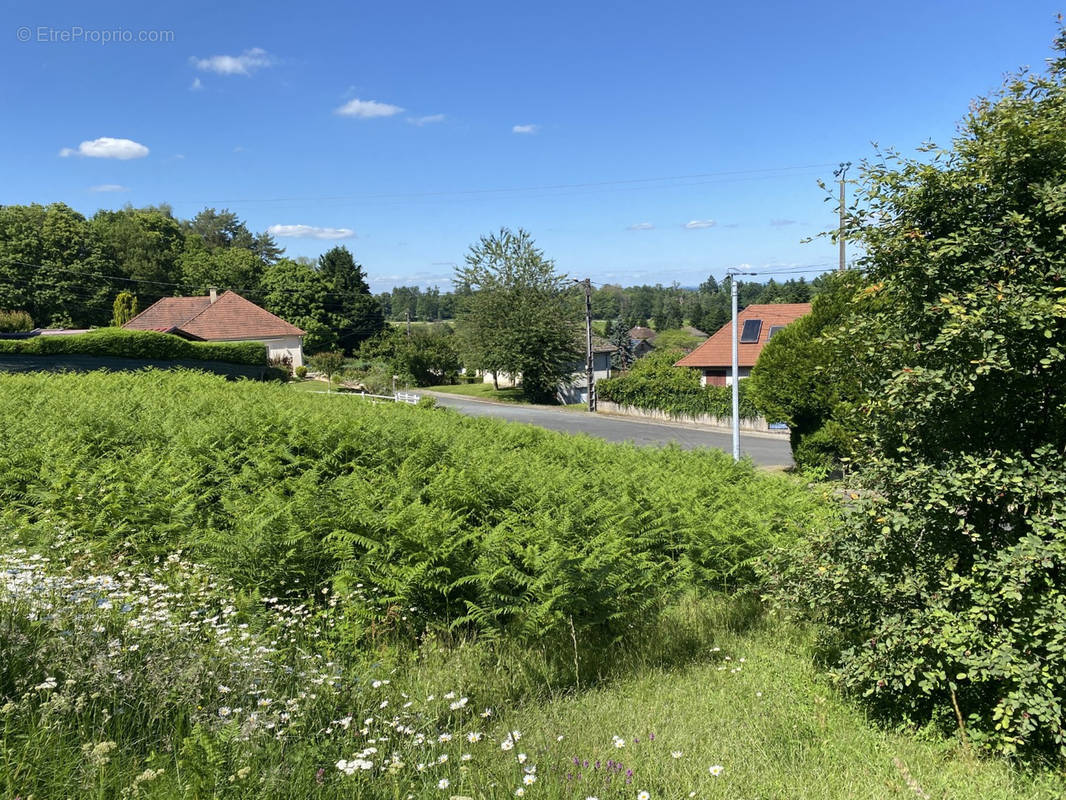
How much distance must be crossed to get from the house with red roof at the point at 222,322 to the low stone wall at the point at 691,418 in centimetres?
2572

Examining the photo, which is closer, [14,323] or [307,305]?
[14,323]

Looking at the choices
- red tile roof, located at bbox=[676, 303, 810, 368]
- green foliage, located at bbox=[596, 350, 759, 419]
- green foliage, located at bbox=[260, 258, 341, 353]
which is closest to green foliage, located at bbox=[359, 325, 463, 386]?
green foliage, located at bbox=[260, 258, 341, 353]

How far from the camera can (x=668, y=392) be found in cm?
3903

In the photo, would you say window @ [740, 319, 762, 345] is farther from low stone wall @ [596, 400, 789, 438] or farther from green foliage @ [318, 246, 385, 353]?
green foliage @ [318, 246, 385, 353]

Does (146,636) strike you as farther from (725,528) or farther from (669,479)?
(669,479)

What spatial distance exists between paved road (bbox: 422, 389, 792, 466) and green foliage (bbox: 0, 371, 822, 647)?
14.6 m

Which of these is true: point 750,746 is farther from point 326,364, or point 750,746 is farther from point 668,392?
point 326,364

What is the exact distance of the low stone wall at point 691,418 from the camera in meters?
34.4

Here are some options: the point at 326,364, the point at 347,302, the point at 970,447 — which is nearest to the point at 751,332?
the point at 326,364

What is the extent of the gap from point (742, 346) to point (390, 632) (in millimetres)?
39618

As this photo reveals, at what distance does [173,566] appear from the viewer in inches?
223

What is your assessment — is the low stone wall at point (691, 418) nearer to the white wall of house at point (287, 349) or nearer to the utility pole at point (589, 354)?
the utility pole at point (589, 354)

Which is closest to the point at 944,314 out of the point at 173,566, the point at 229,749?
the point at 229,749

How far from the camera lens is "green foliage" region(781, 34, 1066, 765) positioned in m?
3.60
